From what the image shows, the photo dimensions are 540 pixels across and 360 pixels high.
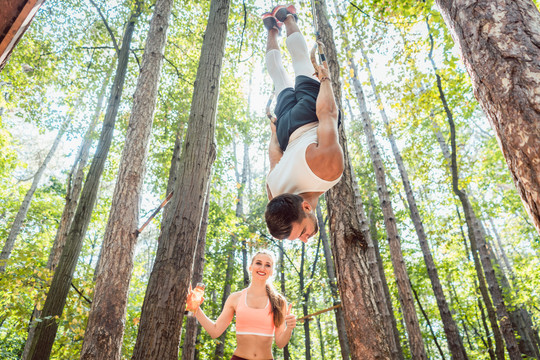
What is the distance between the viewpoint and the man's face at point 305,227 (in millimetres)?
2633

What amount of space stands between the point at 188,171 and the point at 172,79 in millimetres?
7352

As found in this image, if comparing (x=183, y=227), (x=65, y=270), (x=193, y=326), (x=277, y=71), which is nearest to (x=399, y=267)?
(x=193, y=326)

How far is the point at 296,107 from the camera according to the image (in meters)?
3.03

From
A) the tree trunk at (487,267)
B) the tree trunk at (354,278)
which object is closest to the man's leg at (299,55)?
the tree trunk at (354,278)

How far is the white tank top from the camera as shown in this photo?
2.63 metres

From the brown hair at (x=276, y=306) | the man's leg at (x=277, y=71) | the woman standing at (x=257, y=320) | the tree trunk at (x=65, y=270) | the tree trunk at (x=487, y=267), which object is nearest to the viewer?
the woman standing at (x=257, y=320)

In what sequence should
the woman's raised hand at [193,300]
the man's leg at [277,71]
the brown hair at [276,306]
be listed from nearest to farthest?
the woman's raised hand at [193,300]
the brown hair at [276,306]
the man's leg at [277,71]

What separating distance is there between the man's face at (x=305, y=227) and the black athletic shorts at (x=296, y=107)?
0.88m

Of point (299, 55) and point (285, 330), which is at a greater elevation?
point (299, 55)

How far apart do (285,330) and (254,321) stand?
0.37 m

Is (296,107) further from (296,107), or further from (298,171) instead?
(298,171)

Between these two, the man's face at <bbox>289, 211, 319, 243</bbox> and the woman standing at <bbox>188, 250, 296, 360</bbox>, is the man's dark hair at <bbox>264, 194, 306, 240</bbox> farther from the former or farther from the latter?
the woman standing at <bbox>188, 250, 296, 360</bbox>

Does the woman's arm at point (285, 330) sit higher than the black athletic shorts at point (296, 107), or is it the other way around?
the black athletic shorts at point (296, 107)

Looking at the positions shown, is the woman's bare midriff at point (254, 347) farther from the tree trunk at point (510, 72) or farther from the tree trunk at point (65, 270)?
the tree trunk at point (510, 72)
